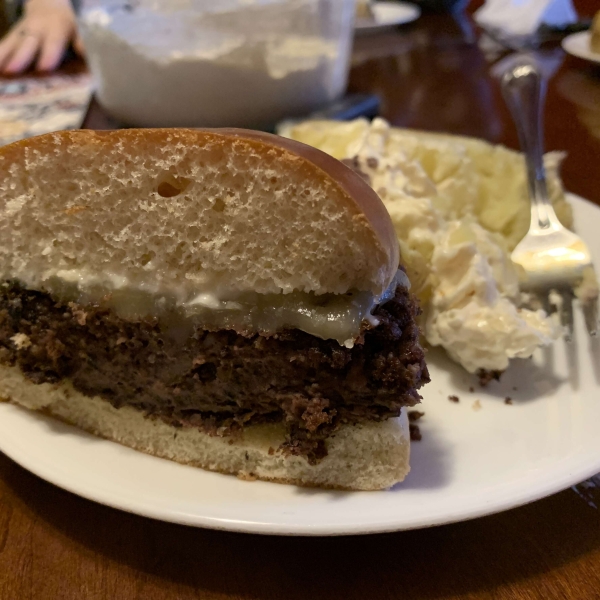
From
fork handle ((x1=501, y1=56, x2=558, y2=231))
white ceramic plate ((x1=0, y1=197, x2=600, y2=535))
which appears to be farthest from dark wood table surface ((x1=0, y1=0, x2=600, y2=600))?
fork handle ((x1=501, y1=56, x2=558, y2=231))

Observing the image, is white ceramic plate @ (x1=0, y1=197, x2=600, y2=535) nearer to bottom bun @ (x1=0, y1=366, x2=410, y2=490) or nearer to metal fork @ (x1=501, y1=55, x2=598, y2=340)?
bottom bun @ (x1=0, y1=366, x2=410, y2=490)

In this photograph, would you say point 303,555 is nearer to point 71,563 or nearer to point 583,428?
point 71,563

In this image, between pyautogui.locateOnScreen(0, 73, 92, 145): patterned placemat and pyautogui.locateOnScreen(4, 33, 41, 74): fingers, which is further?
pyautogui.locateOnScreen(4, 33, 41, 74): fingers

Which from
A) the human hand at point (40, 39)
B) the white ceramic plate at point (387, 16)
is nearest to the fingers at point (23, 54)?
the human hand at point (40, 39)

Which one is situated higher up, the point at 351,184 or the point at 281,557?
the point at 351,184

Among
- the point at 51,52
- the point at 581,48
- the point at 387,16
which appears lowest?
the point at 51,52

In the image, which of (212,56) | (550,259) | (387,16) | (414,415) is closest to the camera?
(414,415)

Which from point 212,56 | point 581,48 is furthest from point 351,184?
point 581,48

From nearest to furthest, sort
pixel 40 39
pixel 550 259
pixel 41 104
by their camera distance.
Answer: pixel 550 259 → pixel 41 104 → pixel 40 39

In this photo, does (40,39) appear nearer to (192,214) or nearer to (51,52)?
(51,52)
